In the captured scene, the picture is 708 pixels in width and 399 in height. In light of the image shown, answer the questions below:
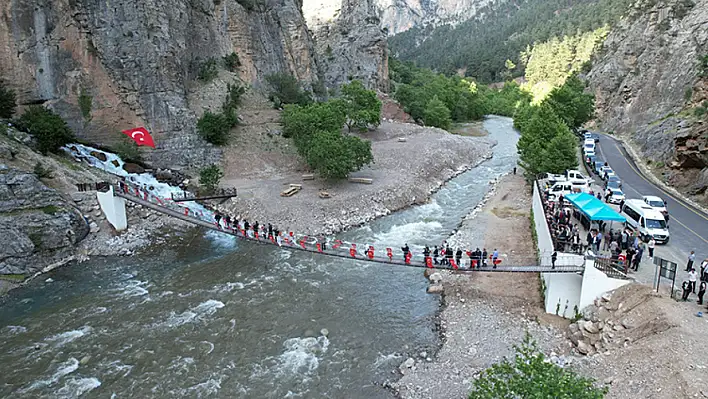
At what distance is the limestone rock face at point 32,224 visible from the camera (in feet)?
95.7

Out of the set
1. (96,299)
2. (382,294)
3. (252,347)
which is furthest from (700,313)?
(96,299)

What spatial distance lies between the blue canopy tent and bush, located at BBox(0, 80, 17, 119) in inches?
1789

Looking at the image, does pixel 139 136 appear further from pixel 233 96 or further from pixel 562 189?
pixel 562 189

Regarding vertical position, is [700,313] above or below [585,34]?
below

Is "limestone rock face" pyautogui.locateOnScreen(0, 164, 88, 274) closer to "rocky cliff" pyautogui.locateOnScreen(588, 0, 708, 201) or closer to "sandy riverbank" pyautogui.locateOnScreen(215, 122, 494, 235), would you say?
"sandy riverbank" pyautogui.locateOnScreen(215, 122, 494, 235)

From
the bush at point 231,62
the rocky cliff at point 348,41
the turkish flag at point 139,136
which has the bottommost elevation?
the turkish flag at point 139,136

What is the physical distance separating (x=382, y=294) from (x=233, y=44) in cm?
4703

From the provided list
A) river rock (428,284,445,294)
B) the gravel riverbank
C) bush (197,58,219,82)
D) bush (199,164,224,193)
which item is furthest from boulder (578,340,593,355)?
bush (197,58,219,82)

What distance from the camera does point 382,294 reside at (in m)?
26.7

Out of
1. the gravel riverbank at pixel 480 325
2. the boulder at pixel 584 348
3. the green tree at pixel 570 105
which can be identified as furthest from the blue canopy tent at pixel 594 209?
the green tree at pixel 570 105

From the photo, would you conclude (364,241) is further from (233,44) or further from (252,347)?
(233,44)

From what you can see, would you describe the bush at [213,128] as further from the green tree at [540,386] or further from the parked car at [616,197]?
the green tree at [540,386]

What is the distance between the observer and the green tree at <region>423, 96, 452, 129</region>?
83000mm

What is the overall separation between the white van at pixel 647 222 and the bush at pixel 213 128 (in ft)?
130
